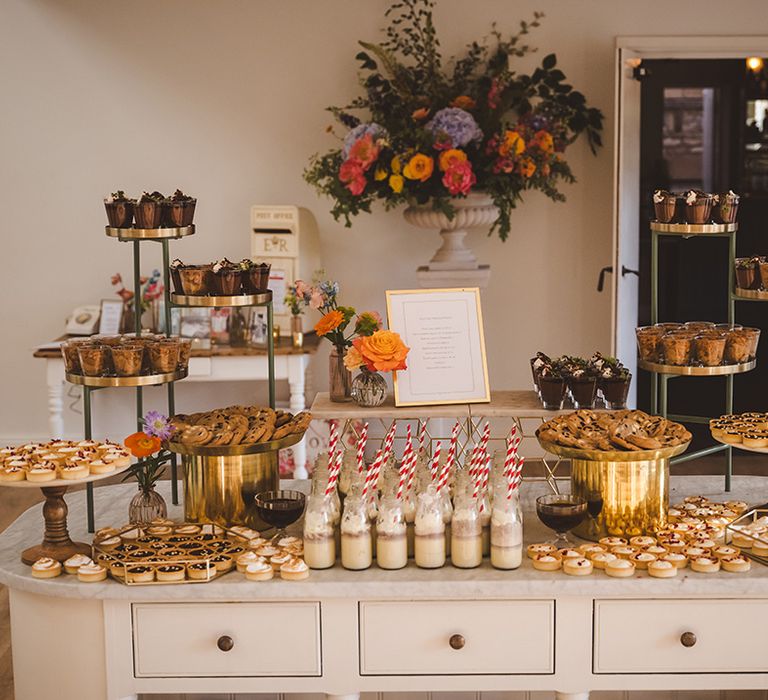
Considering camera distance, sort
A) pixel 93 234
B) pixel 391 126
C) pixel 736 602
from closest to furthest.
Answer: pixel 736 602 < pixel 391 126 < pixel 93 234

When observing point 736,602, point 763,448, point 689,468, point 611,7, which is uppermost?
point 611,7

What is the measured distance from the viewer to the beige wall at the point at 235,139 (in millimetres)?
6109

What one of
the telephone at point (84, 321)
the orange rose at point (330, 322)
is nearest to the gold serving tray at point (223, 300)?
the orange rose at point (330, 322)

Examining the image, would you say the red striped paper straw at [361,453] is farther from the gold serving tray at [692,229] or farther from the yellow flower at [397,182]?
the yellow flower at [397,182]

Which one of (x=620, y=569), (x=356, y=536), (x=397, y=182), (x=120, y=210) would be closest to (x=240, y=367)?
(x=397, y=182)

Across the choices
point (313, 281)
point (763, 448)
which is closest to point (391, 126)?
point (313, 281)

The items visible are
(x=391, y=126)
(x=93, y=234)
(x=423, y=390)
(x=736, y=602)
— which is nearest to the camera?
(x=736, y=602)

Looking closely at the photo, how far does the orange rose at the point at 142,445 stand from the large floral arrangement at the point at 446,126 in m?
2.82

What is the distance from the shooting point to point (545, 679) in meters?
2.60

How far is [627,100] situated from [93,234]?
114 inches

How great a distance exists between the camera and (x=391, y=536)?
8.62 feet

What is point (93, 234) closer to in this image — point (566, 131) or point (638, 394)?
point (566, 131)

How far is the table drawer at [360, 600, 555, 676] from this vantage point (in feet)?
8.51

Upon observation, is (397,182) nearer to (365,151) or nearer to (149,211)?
(365,151)
